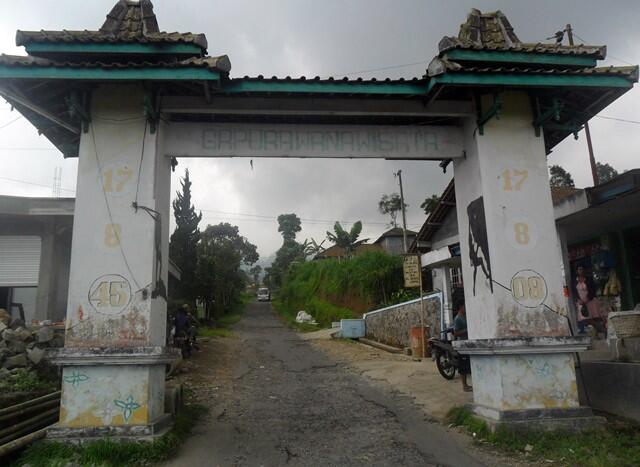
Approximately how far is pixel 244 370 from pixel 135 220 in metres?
7.90

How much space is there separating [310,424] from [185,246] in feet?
72.9

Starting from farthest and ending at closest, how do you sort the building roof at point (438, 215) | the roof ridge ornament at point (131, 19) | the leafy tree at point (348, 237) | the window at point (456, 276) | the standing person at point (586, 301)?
the leafy tree at point (348, 237), the window at point (456, 276), the building roof at point (438, 215), the standing person at point (586, 301), the roof ridge ornament at point (131, 19)

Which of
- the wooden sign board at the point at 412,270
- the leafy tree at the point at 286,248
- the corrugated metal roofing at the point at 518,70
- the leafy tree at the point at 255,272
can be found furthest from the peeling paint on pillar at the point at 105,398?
the leafy tree at the point at 255,272

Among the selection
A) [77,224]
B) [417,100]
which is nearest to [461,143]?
[417,100]

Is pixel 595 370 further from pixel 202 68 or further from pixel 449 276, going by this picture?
pixel 449 276

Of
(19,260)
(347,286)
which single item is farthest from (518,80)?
(347,286)

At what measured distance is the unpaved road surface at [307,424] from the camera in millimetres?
5602

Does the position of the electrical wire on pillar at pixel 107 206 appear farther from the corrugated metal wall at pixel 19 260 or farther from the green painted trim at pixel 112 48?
the corrugated metal wall at pixel 19 260

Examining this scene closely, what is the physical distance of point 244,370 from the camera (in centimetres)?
1312

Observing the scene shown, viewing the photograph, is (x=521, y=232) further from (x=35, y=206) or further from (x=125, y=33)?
(x=35, y=206)

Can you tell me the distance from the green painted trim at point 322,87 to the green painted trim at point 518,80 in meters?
0.36

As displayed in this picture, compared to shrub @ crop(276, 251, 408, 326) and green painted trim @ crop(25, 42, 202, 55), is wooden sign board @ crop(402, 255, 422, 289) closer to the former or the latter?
shrub @ crop(276, 251, 408, 326)

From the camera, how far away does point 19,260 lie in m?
12.5

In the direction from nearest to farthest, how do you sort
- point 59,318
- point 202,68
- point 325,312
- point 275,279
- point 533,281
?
point 202,68
point 533,281
point 59,318
point 325,312
point 275,279
